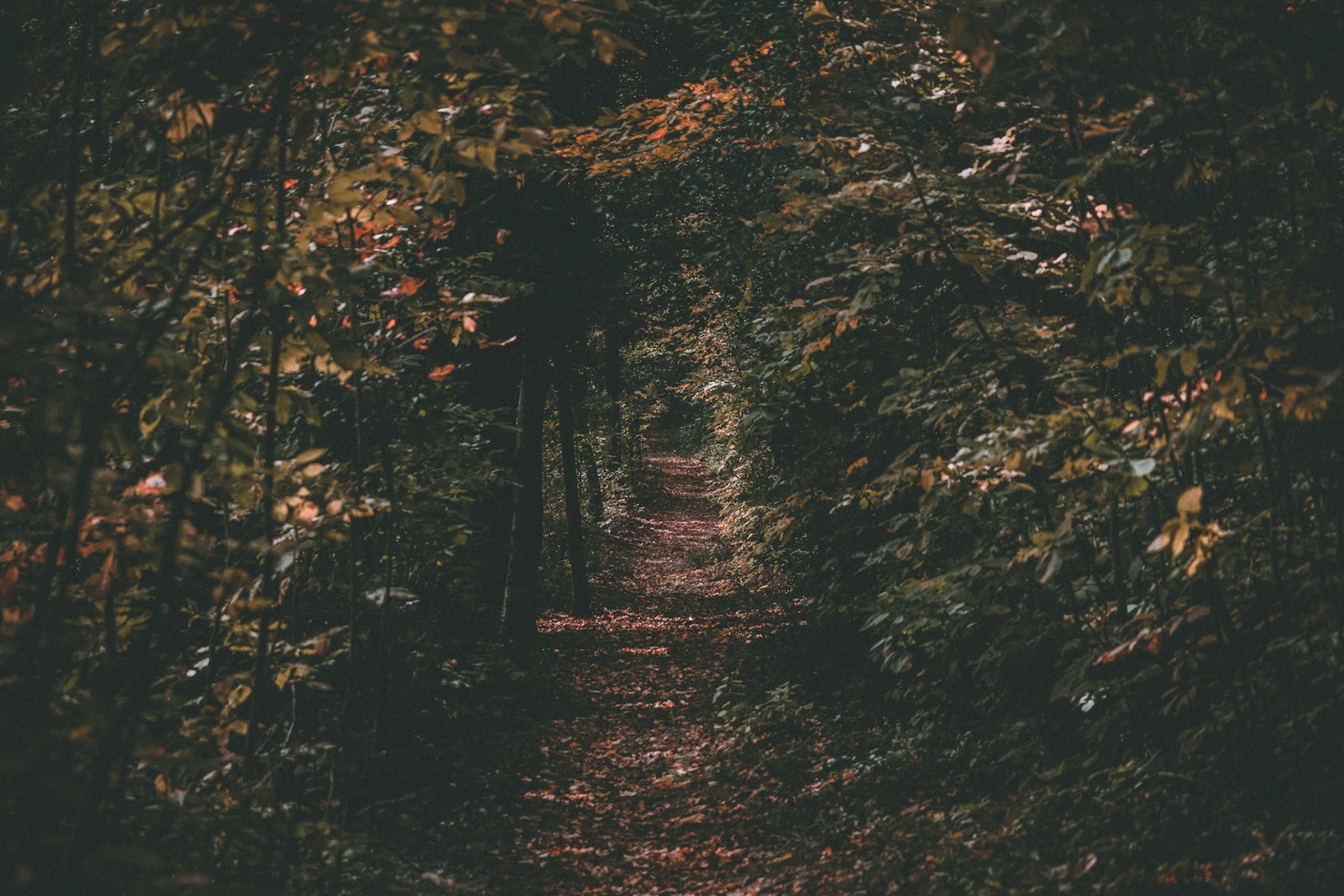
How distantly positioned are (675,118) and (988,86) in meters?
2.68

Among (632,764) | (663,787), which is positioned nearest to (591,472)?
(632,764)

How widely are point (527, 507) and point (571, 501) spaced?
273cm

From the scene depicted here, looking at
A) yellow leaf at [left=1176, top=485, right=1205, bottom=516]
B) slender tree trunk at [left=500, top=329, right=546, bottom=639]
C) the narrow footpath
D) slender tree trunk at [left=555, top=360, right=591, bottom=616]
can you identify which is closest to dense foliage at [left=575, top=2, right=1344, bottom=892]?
yellow leaf at [left=1176, top=485, right=1205, bottom=516]

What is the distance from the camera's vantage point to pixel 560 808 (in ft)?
23.1

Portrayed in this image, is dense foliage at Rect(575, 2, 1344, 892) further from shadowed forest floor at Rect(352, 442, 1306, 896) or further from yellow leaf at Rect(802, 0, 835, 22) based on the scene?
shadowed forest floor at Rect(352, 442, 1306, 896)

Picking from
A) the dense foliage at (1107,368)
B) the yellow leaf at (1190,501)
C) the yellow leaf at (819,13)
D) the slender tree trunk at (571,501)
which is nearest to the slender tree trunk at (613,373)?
the slender tree trunk at (571,501)

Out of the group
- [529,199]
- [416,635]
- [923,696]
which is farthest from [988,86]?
[529,199]

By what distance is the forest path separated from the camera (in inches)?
232

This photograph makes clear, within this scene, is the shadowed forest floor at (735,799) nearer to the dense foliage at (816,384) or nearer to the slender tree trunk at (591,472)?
the dense foliage at (816,384)

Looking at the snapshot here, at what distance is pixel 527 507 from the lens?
11680 mm

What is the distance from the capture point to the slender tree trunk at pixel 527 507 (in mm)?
11500

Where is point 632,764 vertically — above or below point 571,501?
below

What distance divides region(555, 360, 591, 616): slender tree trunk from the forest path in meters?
0.42

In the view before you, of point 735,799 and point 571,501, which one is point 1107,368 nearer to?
point 735,799
